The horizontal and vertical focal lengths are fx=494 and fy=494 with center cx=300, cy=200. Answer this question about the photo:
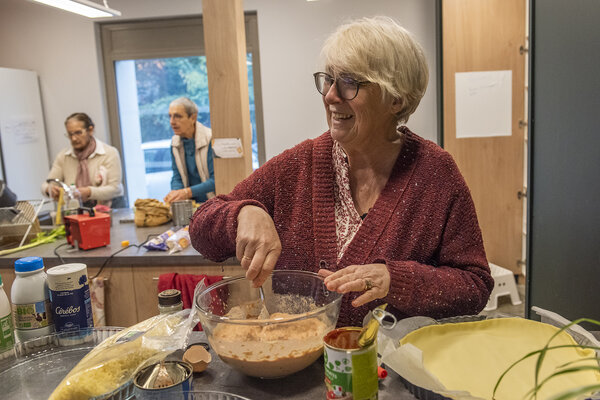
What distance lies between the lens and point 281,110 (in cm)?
477

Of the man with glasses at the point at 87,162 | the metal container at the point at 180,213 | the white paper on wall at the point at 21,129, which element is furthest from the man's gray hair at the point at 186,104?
the white paper on wall at the point at 21,129

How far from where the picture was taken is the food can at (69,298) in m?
1.13

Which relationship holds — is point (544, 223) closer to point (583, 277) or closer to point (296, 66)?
point (583, 277)

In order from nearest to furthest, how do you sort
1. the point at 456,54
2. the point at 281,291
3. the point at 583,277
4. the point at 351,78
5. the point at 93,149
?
the point at 281,291, the point at 351,78, the point at 583,277, the point at 456,54, the point at 93,149

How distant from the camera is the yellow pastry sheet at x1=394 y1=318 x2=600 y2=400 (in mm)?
838

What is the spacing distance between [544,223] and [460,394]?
172cm

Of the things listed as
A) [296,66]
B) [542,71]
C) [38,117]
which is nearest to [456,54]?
[296,66]

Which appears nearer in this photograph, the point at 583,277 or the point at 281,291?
the point at 281,291

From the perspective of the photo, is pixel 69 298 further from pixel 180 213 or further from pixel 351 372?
pixel 180 213

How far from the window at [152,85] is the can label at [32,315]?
389 cm

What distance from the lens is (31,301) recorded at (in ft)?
3.76

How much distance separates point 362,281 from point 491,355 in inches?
11.1

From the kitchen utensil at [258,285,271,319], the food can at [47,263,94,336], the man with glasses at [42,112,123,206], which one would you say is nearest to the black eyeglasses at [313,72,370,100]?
the kitchen utensil at [258,285,271,319]

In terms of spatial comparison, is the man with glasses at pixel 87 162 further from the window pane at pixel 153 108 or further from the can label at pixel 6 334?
the can label at pixel 6 334
